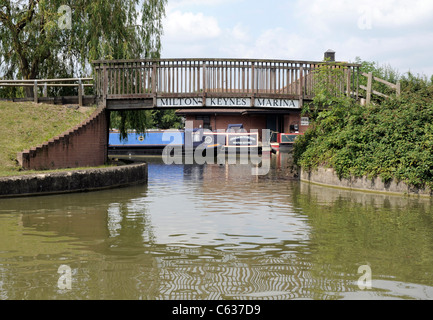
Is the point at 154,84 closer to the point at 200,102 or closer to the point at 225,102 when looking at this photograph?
the point at 200,102

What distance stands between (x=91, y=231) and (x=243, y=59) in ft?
41.3

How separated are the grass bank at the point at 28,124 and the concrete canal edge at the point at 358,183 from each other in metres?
8.40

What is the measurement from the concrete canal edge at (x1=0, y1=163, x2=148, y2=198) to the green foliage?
6567mm

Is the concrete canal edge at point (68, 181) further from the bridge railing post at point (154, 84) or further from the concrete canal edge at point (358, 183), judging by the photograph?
the concrete canal edge at point (358, 183)

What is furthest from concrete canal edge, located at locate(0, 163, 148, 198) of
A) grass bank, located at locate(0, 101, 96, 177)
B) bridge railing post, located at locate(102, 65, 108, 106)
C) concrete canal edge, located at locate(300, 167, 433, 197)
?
concrete canal edge, located at locate(300, 167, 433, 197)

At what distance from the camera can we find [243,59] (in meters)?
20.1

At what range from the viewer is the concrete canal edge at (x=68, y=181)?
44.7 feet

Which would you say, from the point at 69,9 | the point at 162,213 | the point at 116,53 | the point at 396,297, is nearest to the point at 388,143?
the point at 162,213

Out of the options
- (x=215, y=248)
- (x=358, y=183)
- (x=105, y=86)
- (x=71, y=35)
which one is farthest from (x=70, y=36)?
(x=215, y=248)

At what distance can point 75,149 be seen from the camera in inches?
677

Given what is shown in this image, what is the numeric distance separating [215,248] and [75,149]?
426 inches

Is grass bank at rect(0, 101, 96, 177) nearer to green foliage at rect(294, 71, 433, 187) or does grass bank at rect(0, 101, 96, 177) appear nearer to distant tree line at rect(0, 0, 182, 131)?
distant tree line at rect(0, 0, 182, 131)

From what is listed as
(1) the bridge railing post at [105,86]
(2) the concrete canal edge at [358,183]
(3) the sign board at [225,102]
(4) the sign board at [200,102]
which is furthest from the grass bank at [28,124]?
(2) the concrete canal edge at [358,183]
